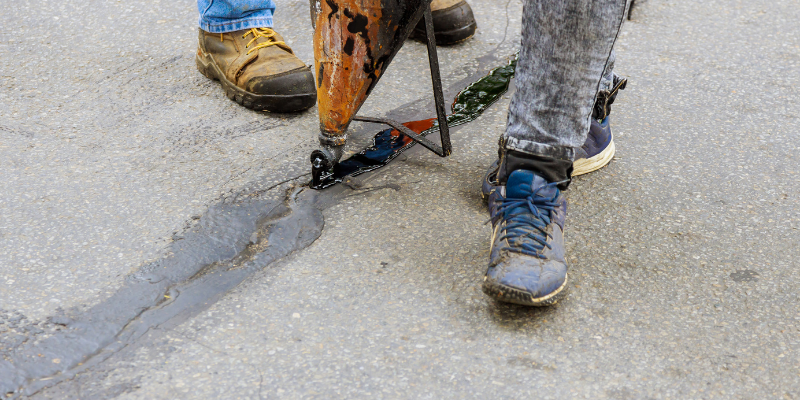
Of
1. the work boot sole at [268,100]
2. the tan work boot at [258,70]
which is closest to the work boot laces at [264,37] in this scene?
the tan work boot at [258,70]

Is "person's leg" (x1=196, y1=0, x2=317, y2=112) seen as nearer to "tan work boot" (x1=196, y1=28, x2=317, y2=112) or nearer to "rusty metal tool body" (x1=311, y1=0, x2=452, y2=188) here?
"tan work boot" (x1=196, y1=28, x2=317, y2=112)

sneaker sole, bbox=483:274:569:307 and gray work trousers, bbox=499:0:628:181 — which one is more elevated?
gray work trousers, bbox=499:0:628:181

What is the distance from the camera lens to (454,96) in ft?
7.65

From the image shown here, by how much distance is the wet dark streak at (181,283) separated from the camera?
48.4 inches

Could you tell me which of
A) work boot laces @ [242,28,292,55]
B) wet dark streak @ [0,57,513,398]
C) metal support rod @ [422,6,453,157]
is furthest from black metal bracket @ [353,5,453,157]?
work boot laces @ [242,28,292,55]

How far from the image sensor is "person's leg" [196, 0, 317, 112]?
6.96ft

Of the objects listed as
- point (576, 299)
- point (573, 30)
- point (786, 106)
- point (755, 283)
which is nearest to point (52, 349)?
point (576, 299)

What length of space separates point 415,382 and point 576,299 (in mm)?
446

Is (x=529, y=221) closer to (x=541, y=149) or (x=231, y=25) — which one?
(x=541, y=149)

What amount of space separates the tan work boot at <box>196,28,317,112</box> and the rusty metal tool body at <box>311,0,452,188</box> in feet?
1.45

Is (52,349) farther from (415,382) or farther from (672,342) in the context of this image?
(672,342)

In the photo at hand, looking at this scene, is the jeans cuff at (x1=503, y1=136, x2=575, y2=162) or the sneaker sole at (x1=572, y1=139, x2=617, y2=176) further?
the sneaker sole at (x1=572, y1=139, x2=617, y2=176)

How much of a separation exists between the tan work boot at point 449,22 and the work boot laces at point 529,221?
1.28 metres

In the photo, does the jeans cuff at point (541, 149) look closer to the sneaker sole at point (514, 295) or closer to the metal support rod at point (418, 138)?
the sneaker sole at point (514, 295)
